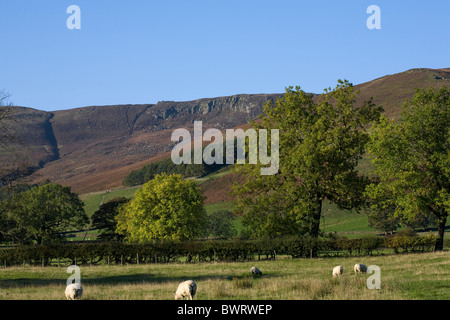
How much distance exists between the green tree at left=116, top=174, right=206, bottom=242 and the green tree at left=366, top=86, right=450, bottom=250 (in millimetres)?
30832

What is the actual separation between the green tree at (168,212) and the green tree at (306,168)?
22.8 meters

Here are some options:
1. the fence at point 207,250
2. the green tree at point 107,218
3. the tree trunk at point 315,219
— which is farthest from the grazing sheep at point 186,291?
the green tree at point 107,218

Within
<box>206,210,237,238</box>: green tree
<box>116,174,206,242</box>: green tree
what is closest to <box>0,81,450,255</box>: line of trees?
<box>116,174,206,242</box>: green tree

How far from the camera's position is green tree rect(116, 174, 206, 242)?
67688 millimetres

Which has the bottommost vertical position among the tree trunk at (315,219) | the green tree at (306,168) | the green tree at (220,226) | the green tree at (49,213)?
the green tree at (220,226)

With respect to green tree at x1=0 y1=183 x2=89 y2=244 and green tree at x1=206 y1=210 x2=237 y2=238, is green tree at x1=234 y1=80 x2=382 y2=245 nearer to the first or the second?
green tree at x1=0 y1=183 x2=89 y2=244

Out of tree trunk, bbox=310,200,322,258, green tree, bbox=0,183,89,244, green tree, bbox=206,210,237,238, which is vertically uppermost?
tree trunk, bbox=310,200,322,258

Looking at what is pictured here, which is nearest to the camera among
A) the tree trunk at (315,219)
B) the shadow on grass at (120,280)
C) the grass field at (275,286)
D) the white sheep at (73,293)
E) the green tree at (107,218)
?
the grass field at (275,286)

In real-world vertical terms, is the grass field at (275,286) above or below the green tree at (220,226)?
above

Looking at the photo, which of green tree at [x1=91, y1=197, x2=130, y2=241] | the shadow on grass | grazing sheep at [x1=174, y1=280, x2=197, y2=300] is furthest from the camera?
green tree at [x1=91, y1=197, x2=130, y2=241]

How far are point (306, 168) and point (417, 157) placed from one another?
31.5ft

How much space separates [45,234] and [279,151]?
4720 cm

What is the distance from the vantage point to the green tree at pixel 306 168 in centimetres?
4316

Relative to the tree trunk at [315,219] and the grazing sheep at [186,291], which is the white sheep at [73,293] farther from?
the tree trunk at [315,219]
